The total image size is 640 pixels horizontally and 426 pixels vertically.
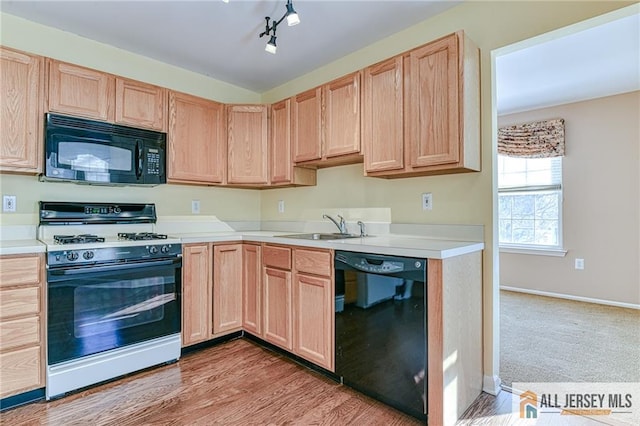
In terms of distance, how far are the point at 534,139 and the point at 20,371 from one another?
5465 millimetres

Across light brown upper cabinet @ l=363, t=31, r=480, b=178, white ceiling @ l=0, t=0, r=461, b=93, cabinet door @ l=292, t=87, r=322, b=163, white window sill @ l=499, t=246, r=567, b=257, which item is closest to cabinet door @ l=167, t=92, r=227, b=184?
white ceiling @ l=0, t=0, r=461, b=93

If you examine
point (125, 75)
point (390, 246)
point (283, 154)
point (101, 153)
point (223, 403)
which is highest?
point (125, 75)

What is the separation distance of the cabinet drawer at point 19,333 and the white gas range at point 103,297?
7 cm

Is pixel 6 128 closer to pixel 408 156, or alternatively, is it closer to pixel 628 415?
pixel 408 156

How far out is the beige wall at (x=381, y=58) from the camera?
6.56ft

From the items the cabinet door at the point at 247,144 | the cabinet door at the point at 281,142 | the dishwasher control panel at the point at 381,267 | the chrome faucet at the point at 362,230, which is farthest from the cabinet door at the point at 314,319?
the cabinet door at the point at 247,144

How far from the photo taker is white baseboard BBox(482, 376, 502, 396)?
6.64ft

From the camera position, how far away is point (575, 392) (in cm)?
203

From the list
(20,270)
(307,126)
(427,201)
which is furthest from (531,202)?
(20,270)

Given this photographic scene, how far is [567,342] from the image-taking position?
2.80 metres

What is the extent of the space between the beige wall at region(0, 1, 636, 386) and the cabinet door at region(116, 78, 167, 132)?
0.30 m

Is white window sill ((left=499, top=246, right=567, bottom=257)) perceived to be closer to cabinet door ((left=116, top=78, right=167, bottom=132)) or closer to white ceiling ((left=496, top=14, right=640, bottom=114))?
white ceiling ((left=496, top=14, right=640, bottom=114))

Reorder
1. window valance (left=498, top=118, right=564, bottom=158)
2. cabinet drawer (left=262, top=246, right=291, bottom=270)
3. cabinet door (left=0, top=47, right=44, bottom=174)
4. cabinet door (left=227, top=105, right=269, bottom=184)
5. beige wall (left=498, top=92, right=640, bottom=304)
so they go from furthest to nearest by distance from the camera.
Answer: window valance (left=498, top=118, right=564, bottom=158)
beige wall (left=498, top=92, right=640, bottom=304)
cabinet door (left=227, top=105, right=269, bottom=184)
cabinet drawer (left=262, top=246, right=291, bottom=270)
cabinet door (left=0, top=47, right=44, bottom=174)

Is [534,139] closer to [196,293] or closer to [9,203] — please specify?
[196,293]
